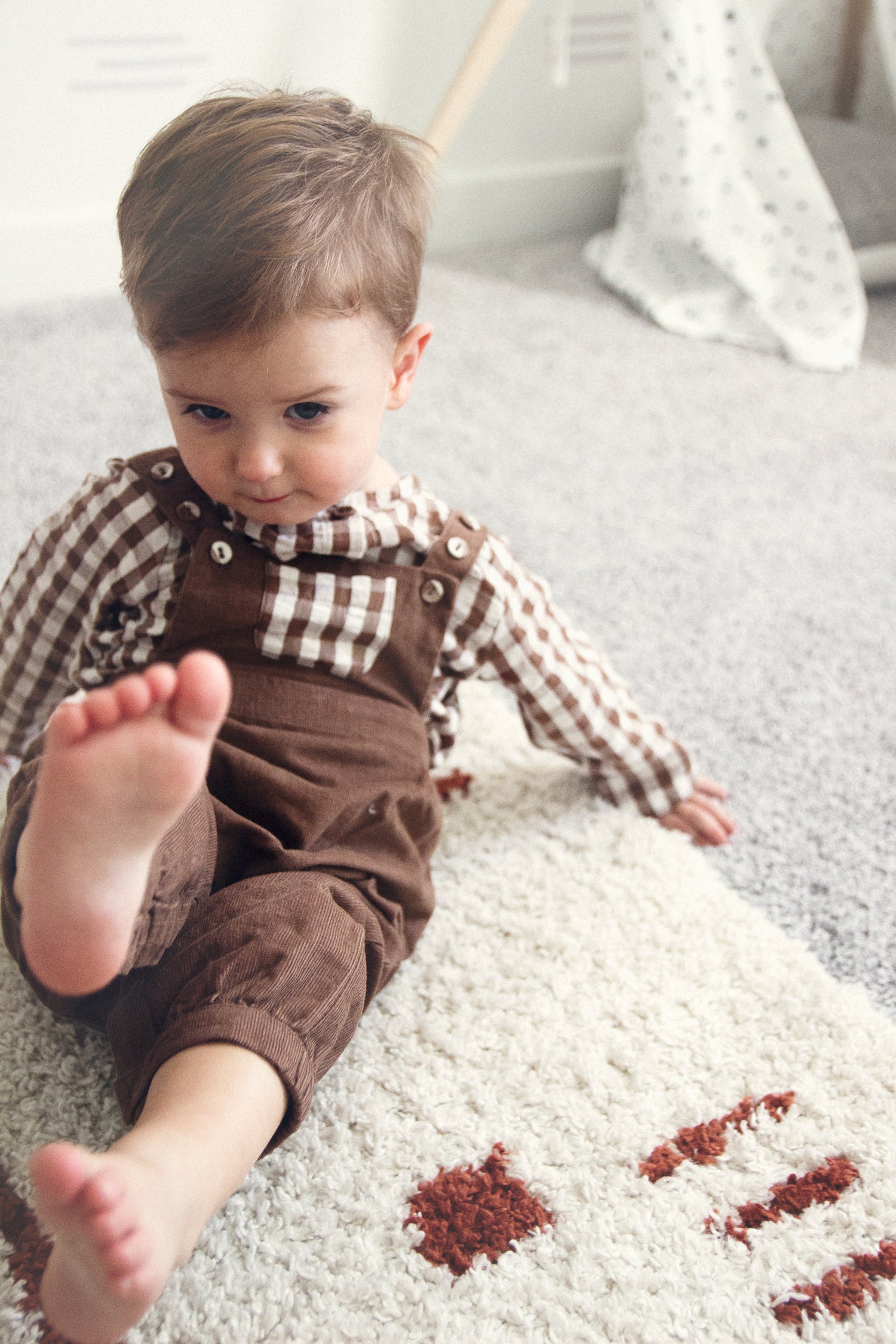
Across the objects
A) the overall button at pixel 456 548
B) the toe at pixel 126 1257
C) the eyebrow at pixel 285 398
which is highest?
the eyebrow at pixel 285 398

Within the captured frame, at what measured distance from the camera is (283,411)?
2.06 ft

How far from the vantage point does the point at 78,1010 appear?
2.04 ft

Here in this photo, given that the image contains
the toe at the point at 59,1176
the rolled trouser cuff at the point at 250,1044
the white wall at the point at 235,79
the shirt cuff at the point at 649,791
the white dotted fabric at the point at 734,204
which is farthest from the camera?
the white dotted fabric at the point at 734,204

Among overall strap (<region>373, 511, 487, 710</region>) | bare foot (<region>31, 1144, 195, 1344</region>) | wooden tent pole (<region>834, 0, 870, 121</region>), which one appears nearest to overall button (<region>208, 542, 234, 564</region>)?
overall strap (<region>373, 511, 487, 710</region>)

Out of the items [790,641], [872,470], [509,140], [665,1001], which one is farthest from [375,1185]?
[509,140]

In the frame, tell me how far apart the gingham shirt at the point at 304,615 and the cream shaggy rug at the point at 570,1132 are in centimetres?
11

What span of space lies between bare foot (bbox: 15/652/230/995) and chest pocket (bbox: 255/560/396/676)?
0.23m

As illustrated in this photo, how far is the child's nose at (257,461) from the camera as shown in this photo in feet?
2.04

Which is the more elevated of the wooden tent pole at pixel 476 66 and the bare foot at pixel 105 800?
the wooden tent pole at pixel 476 66

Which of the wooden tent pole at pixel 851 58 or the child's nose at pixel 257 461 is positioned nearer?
the child's nose at pixel 257 461

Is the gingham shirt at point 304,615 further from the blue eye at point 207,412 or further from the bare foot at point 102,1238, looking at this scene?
the bare foot at point 102,1238

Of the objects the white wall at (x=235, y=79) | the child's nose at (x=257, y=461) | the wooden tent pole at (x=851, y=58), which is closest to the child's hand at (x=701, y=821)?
the child's nose at (x=257, y=461)

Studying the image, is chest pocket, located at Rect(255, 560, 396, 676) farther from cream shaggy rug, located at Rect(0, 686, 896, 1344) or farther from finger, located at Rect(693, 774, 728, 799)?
finger, located at Rect(693, 774, 728, 799)

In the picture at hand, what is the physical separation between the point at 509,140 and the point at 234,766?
154 centimetres
